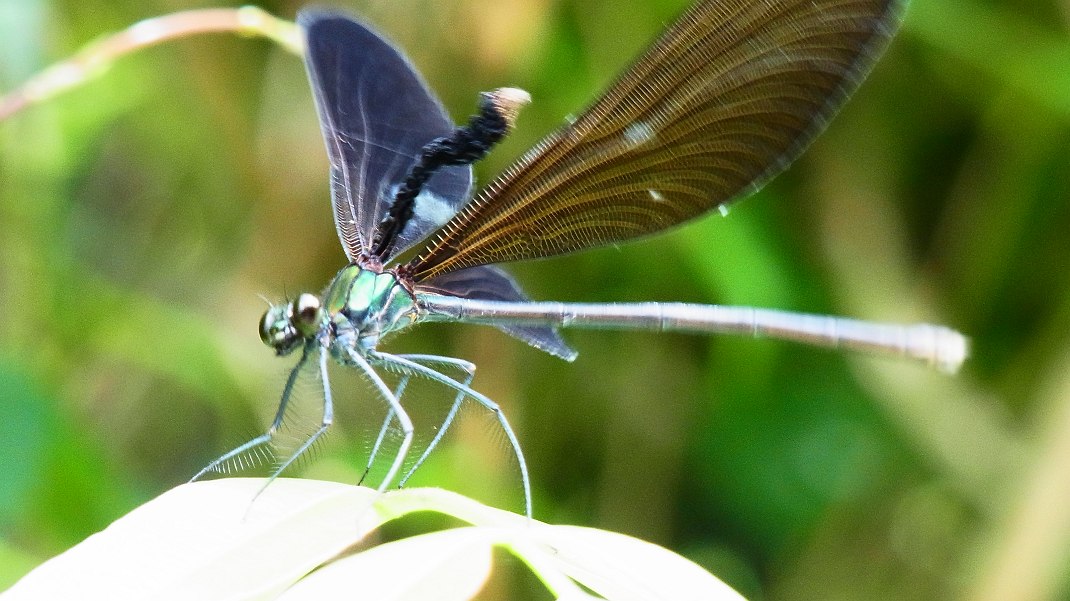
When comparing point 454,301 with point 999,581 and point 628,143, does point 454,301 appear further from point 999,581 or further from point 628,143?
point 999,581

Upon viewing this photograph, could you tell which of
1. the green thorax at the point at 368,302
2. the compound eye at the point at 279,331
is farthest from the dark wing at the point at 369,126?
the compound eye at the point at 279,331

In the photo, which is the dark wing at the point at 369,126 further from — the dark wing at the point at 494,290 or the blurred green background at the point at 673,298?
the blurred green background at the point at 673,298

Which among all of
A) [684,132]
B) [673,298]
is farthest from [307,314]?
[673,298]

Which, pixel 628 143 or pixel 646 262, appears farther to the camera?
pixel 646 262

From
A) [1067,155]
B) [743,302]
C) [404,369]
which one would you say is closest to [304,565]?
[404,369]

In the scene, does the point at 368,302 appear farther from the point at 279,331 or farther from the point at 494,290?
the point at 494,290

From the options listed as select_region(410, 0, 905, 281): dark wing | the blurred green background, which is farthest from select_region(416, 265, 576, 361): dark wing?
the blurred green background

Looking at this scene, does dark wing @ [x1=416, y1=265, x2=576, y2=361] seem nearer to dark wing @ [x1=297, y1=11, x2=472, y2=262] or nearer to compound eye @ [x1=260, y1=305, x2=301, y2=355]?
dark wing @ [x1=297, y1=11, x2=472, y2=262]
